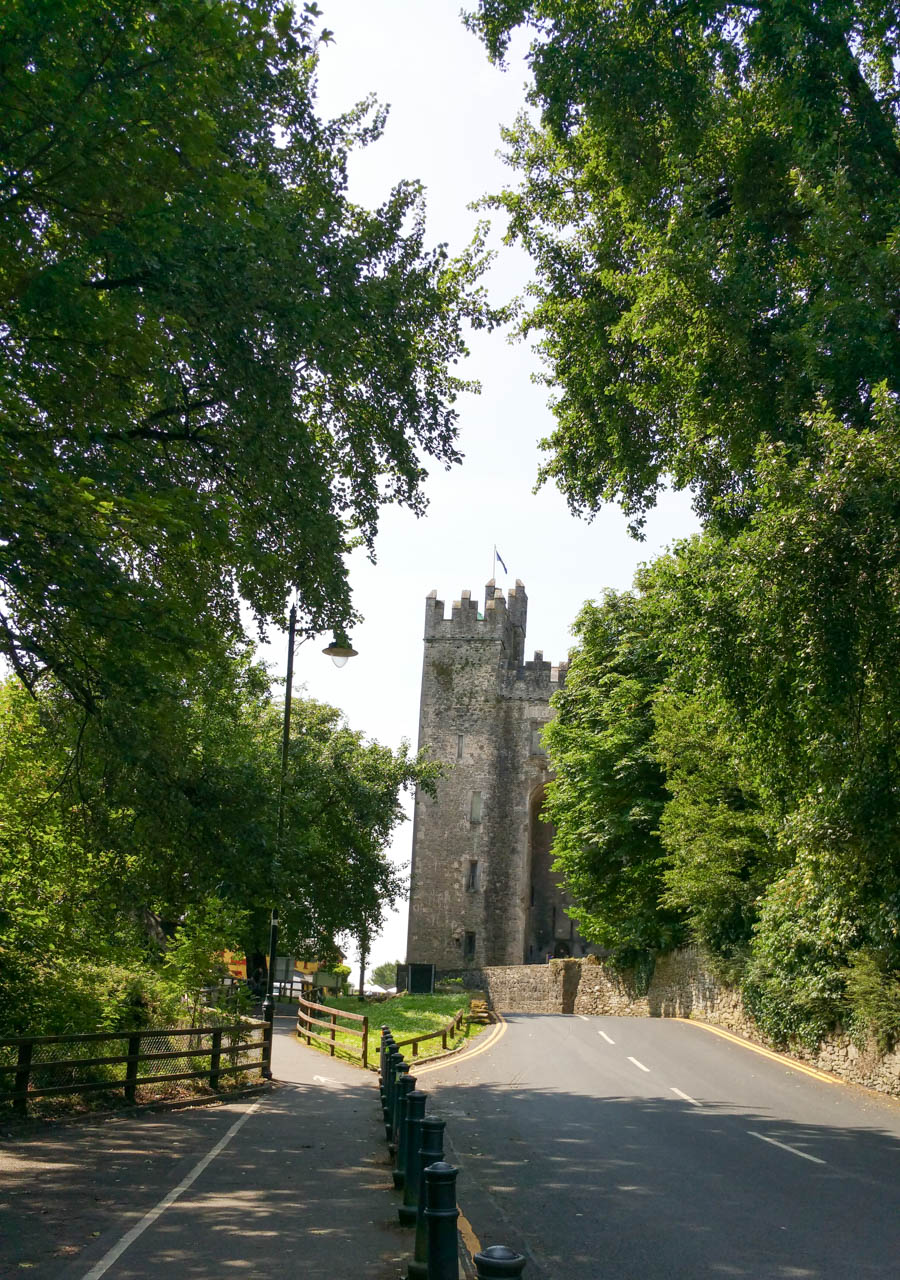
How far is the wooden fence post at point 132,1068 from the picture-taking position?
13453mm

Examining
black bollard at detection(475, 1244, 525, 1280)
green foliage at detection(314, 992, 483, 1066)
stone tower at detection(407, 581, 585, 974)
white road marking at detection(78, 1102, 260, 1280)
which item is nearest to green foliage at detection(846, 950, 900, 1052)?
green foliage at detection(314, 992, 483, 1066)

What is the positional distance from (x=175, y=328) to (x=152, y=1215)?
7466mm

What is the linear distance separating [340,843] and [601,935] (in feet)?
33.1

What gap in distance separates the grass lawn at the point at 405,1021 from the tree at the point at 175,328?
11982 millimetres

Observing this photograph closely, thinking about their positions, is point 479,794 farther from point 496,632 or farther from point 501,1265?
point 501,1265

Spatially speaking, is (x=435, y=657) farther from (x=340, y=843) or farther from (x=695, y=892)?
(x=695, y=892)

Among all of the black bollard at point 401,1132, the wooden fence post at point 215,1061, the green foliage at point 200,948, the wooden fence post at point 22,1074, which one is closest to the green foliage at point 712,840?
the green foliage at point 200,948

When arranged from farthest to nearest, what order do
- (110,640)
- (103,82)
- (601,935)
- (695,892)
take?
(601,935) < (695,892) < (110,640) < (103,82)

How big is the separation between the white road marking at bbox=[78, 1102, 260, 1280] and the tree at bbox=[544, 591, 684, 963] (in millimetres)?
25477

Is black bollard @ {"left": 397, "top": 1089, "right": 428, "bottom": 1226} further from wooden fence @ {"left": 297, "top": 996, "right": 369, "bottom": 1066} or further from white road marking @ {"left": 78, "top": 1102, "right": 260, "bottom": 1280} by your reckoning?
wooden fence @ {"left": 297, "top": 996, "right": 369, "bottom": 1066}

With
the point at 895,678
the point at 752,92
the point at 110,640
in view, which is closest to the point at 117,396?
the point at 110,640

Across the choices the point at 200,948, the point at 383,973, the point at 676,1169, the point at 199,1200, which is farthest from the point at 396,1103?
the point at 383,973

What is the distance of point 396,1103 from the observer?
406 inches

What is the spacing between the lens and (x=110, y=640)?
9.55 metres
